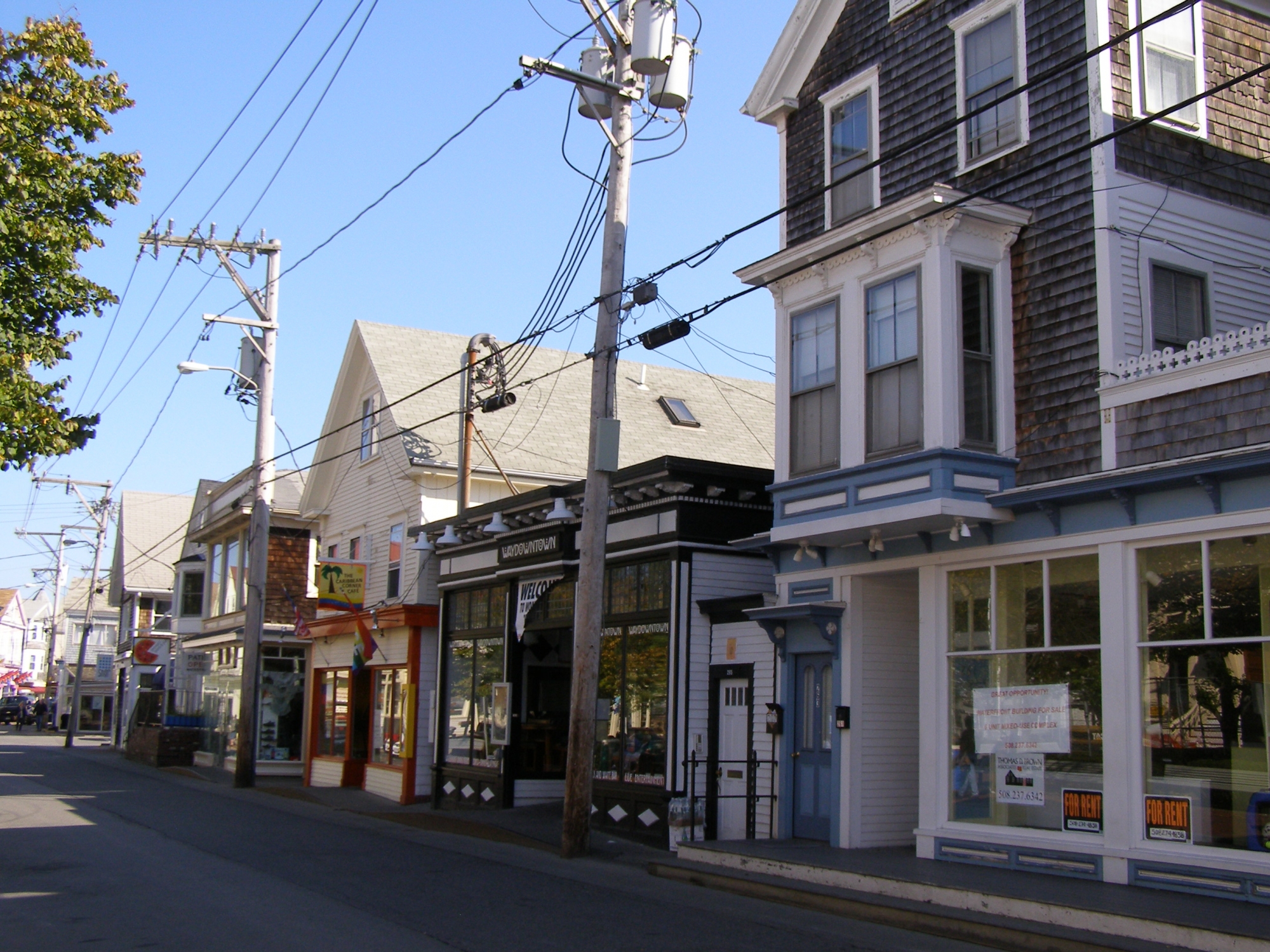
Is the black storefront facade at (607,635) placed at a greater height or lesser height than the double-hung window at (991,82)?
lesser

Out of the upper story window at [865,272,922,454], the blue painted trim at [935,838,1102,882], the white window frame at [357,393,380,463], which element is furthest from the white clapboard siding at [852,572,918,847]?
the white window frame at [357,393,380,463]

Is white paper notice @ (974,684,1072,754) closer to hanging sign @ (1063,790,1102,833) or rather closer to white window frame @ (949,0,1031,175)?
hanging sign @ (1063,790,1102,833)

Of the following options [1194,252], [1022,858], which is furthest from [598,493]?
[1194,252]

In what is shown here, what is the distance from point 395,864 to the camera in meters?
14.1

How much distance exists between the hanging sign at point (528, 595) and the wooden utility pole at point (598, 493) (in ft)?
16.8

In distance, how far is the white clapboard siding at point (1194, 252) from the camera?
12.1 m

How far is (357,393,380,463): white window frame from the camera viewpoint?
2742cm

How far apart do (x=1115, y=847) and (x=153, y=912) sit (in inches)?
333

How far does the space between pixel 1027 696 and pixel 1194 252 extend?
16.3ft

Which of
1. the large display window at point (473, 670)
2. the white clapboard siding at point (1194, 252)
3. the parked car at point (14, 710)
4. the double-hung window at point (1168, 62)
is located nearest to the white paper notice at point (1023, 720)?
the white clapboard siding at point (1194, 252)

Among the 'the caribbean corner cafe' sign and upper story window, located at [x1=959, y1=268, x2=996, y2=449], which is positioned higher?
upper story window, located at [x1=959, y1=268, x2=996, y2=449]

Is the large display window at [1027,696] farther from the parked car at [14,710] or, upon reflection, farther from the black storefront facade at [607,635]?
the parked car at [14,710]

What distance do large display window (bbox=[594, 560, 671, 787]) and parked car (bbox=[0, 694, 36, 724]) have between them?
2630 inches

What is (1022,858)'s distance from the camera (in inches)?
464
